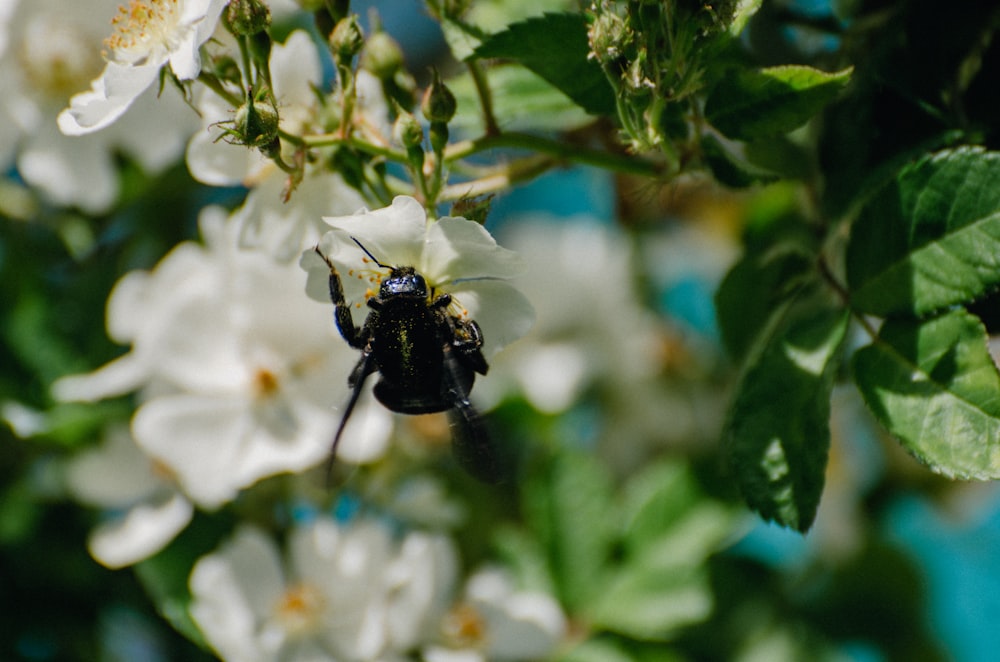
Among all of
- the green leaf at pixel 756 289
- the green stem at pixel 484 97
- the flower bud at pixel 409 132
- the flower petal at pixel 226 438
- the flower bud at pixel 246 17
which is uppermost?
the flower bud at pixel 246 17

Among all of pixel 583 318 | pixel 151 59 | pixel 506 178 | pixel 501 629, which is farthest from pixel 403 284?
pixel 583 318

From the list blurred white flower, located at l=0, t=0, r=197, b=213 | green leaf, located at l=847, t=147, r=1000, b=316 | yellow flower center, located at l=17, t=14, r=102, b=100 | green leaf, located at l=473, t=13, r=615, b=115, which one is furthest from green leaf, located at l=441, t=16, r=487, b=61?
yellow flower center, located at l=17, t=14, r=102, b=100

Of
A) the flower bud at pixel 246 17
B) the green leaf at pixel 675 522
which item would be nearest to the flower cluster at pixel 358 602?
the green leaf at pixel 675 522

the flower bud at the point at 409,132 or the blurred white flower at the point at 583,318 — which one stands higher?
the flower bud at the point at 409,132

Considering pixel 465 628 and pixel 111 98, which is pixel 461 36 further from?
pixel 465 628

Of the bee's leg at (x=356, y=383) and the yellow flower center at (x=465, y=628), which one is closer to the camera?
the bee's leg at (x=356, y=383)

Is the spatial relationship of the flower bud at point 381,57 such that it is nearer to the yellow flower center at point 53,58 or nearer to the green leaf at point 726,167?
the green leaf at point 726,167

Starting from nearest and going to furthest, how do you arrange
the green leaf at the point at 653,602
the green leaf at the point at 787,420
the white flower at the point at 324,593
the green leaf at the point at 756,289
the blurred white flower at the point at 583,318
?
the green leaf at the point at 787,420
the green leaf at the point at 756,289
the white flower at the point at 324,593
the green leaf at the point at 653,602
the blurred white flower at the point at 583,318

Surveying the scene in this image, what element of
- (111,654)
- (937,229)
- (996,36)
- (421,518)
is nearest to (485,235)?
(937,229)

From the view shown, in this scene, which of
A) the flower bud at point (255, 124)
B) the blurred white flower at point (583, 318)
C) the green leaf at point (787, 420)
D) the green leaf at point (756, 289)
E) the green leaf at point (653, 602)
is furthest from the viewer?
the blurred white flower at point (583, 318)
